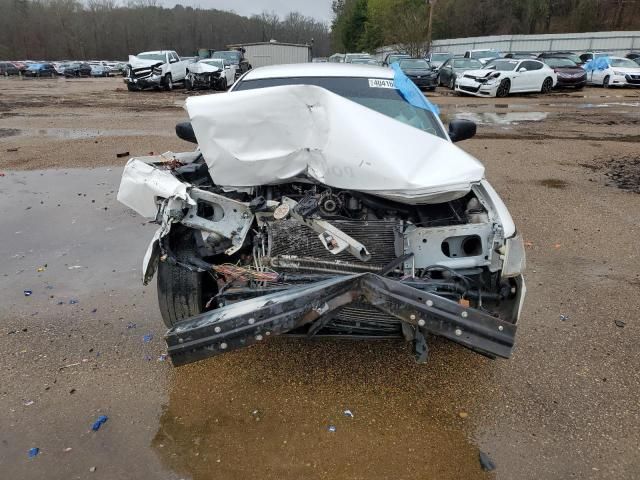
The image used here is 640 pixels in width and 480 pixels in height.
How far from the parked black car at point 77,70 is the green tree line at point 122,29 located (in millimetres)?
34310

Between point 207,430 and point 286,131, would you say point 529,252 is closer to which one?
point 286,131

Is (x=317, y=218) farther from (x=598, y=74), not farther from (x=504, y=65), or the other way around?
(x=598, y=74)

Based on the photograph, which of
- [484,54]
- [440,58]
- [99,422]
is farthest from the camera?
[484,54]

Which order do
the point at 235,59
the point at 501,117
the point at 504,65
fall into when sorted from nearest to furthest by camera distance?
the point at 501,117 → the point at 504,65 → the point at 235,59

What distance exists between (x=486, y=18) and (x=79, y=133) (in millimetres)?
55746

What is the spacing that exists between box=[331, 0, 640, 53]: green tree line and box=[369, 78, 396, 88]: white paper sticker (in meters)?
41.7

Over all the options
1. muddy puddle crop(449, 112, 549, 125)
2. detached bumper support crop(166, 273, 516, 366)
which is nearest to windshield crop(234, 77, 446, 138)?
detached bumper support crop(166, 273, 516, 366)

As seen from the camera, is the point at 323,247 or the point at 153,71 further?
the point at 153,71

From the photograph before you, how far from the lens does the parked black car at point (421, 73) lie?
2178 cm

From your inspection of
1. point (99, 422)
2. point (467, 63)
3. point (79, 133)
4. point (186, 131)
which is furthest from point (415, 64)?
point (99, 422)

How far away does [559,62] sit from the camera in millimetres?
22578

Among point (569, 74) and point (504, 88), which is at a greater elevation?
point (569, 74)

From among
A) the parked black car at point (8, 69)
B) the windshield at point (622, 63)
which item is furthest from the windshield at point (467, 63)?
the parked black car at point (8, 69)

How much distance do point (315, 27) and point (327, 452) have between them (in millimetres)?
126944
